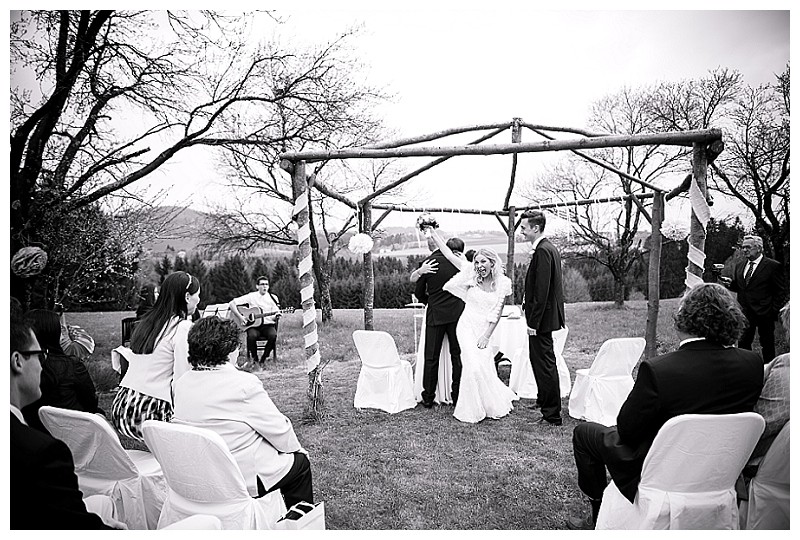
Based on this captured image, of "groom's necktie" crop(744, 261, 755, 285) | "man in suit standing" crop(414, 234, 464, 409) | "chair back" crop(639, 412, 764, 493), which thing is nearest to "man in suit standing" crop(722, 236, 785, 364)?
"groom's necktie" crop(744, 261, 755, 285)

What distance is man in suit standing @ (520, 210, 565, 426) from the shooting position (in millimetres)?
4137

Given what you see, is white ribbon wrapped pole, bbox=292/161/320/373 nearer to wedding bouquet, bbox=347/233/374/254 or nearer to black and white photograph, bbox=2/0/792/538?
black and white photograph, bbox=2/0/792/538

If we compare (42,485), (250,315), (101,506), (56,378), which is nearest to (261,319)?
(250,315)

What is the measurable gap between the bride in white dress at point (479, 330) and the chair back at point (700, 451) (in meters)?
2.26

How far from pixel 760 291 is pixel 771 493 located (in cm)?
397

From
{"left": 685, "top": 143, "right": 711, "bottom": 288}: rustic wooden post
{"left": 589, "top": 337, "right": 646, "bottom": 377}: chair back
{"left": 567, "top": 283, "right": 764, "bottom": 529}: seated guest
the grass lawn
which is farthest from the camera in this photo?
{"left": 589, "top": 337, "right": 646, "bottom": 377}: chair back

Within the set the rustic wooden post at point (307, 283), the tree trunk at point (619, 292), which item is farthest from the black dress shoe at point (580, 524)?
the tree trunk at point (619, 292)

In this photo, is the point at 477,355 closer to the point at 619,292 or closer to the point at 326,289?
the point at 619,292

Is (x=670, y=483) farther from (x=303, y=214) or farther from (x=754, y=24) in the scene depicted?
(x=754, y=24)

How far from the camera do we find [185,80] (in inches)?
272

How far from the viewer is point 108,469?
2.33 m

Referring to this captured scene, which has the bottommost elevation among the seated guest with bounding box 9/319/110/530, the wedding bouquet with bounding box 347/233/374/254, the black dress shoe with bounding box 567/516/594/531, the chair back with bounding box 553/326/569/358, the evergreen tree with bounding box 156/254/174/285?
the black dress shoe with bounding box 567/516/594/531

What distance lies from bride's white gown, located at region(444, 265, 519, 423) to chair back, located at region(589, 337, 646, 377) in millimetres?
723

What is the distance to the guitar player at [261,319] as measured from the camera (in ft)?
23.4
